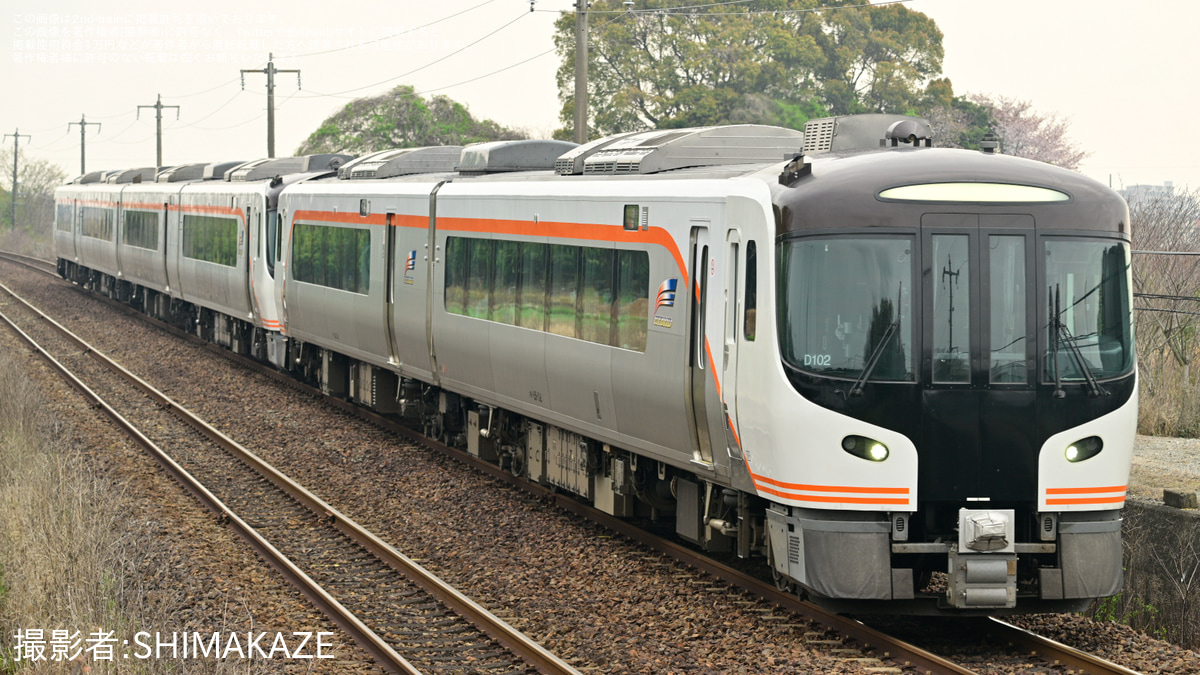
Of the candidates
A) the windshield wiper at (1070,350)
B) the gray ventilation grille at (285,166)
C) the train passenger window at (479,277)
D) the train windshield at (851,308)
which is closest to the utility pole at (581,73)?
the gray ventilation grille at (285,166)

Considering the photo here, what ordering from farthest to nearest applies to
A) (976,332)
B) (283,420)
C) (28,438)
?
(283,420) < (28,438) < (976,332)

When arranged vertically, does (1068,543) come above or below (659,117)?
below

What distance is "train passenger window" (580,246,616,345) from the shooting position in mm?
10820

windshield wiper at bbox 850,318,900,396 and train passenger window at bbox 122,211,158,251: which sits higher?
train passenger window at bbox 122,211,158,251

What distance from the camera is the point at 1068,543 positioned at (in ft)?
26.7

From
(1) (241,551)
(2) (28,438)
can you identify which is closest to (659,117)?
(2) (28,438)

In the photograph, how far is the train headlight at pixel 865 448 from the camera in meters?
8.08

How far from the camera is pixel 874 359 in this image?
318 inches

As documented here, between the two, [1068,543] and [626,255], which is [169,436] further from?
[1068,543]

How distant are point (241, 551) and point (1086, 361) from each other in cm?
648

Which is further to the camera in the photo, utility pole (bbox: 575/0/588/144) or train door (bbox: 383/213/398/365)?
utility pole (bbox: 575/0/588/144)

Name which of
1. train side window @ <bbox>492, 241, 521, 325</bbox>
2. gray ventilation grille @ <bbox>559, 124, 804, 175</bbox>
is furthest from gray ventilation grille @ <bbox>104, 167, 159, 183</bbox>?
gray ventilation grille @ <bbox>559, 124, 804, 175</bbox>

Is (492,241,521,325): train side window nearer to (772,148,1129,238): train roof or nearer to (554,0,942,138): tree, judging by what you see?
(772,148,1129,238): train roof

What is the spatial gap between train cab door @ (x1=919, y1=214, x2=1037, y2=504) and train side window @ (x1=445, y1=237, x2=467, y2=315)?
6.48 meters
